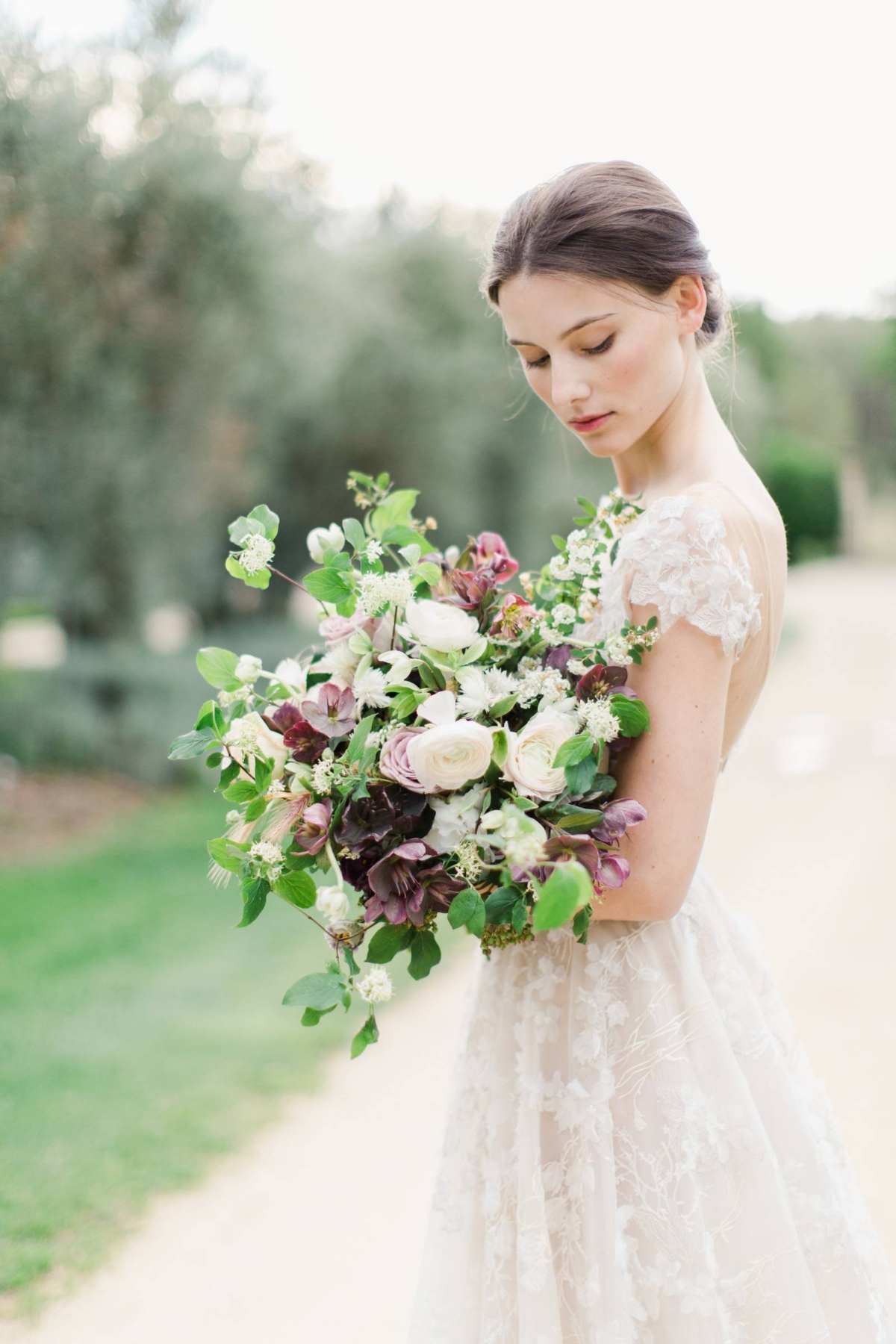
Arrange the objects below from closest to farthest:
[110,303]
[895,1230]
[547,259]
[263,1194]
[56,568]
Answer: [547,259], [895,1230], [263,1194], [110,303], [56,568]

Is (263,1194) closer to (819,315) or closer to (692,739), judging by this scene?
(692,739)

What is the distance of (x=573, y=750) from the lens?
57.6 inches

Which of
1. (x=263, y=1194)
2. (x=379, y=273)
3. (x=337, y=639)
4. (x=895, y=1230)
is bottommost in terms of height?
(x=263, y=1194)

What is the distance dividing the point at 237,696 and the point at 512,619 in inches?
18.1

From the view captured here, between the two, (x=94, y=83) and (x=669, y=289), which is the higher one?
(x=94, y=83)

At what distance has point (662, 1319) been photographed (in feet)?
5.56

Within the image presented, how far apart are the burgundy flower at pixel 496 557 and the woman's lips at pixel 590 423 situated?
23cm

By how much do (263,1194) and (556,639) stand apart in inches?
107

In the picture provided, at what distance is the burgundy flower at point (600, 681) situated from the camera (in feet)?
5.10

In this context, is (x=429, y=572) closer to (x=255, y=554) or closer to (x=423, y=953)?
(x=255, y=554)

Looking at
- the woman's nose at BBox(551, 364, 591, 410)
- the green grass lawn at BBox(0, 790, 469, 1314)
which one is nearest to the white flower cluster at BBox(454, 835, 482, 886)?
the woman's nose at BBox(551, 364, 591, 410)

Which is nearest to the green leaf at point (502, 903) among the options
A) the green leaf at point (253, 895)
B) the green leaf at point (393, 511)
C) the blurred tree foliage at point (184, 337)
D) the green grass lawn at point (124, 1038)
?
the green leaf at point (253, 895)

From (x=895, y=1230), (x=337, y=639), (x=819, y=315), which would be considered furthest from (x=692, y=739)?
(x=819, y=315)

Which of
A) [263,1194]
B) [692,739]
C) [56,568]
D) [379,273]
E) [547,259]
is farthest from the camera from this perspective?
[379,273]
